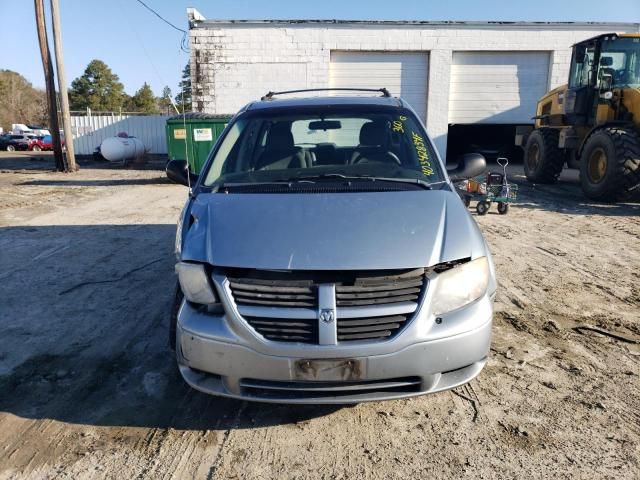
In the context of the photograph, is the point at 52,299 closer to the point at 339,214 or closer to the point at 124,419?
the point at 124,419

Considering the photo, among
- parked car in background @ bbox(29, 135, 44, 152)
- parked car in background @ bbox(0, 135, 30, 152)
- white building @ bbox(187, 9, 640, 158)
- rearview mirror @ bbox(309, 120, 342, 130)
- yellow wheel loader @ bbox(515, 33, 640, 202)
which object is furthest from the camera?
parked car in background @ bbox(29, 135, 44, 152)

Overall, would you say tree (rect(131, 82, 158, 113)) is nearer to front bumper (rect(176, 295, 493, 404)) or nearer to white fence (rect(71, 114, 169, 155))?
white fence (rect(71, 114, 169, 155))

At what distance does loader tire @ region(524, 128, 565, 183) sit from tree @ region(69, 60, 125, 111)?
59.8m

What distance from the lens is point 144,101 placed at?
6531cm

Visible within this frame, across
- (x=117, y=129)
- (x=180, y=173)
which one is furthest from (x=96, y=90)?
(x=180, y=173)

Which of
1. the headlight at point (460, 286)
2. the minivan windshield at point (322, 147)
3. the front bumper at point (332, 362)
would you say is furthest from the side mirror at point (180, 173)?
the headlight at point (460, 286)

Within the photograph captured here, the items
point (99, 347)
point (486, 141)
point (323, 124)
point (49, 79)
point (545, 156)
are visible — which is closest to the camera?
point (99, 347)

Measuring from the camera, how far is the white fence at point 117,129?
77.7 feet

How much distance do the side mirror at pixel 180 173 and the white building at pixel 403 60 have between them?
13610 millimetres

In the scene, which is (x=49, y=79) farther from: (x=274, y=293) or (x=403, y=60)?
(x=274, y=293)

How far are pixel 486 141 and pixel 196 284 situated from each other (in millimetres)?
19632

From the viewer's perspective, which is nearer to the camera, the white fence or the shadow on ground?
the shadow on ground

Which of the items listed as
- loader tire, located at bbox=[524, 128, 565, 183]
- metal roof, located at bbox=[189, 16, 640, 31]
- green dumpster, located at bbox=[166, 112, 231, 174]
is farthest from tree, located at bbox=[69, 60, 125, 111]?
loader tire, located at bbox=[524, 128, 565, 183]

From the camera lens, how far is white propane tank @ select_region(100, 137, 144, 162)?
1938 centimetres
